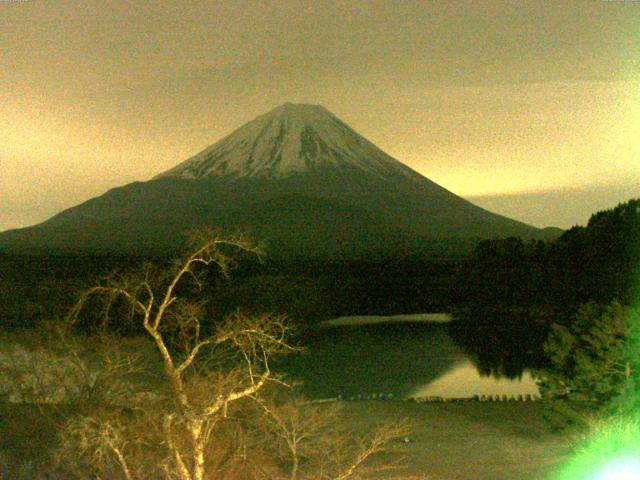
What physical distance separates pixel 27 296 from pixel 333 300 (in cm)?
1422

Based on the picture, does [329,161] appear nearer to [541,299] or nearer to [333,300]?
[333,300]

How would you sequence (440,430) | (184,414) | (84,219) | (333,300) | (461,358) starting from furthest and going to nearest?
1. (84,219)
2. (333,300)
3. (461,358)
4. (440,430)
5. (184,414)

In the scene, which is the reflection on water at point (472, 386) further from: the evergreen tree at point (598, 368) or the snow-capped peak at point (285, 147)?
the snow-capped peak at point (285, 147)

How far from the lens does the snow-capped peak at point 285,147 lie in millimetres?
64812

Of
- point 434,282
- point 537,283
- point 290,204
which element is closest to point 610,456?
point 537,283

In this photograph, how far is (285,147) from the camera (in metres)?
66.4

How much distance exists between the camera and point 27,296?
26.4 m

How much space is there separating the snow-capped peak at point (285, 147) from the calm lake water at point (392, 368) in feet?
125

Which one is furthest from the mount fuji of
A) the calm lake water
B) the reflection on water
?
the reflection on water

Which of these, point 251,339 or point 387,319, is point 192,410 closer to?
point 251,339

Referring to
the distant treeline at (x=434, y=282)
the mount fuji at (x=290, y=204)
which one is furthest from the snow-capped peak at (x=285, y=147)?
the distant treeline at (x=434, y=282)

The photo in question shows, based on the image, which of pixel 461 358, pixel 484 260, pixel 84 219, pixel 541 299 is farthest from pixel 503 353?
pixel 84 219

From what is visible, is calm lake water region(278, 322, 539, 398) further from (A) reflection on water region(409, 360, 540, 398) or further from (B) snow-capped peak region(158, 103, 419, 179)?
(B) snow-capped peak region(158, 103, 419, 179)

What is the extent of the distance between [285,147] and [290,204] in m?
9.55
